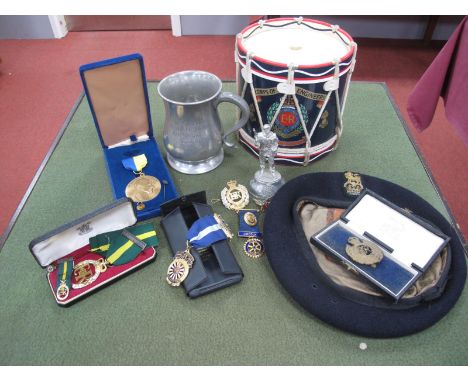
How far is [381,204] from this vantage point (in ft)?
2.72

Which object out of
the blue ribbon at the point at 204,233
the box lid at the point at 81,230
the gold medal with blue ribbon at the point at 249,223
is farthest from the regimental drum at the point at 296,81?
the box lid at the point at 81,230

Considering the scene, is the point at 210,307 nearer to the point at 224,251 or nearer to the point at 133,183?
the point at 224,251

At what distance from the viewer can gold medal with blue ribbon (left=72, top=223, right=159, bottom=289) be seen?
75cm

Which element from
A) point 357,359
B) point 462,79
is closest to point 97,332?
point 357,359

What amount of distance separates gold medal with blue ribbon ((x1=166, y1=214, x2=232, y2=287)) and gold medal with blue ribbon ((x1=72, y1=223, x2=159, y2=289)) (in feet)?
0.25

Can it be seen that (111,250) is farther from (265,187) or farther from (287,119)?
(287,119)

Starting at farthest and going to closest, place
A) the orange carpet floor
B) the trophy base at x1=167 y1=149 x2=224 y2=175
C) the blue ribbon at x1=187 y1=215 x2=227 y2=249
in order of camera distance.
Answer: the orange carpet floor → the trophy base at x1=167 y1=149 x2=224 y2=175 → the blue ribbon at x1=187 y1=215 x2=227 y2=249

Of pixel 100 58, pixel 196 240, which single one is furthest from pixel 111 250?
pixel 100 58

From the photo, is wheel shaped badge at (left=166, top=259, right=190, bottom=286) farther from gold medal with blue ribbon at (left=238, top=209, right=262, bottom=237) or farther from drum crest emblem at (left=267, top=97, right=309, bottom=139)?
drum crest emblem at (left=267, top=97, right=309, bottom=139)

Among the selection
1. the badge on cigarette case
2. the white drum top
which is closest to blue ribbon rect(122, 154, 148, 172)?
the white drum top

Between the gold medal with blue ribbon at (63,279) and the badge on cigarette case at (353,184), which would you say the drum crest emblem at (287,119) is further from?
→ the gold medal with blue ribbon at (63,279)

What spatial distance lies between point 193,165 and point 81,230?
1.13ft

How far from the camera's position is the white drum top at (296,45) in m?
0.89

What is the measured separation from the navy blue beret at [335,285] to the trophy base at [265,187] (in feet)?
0.19
